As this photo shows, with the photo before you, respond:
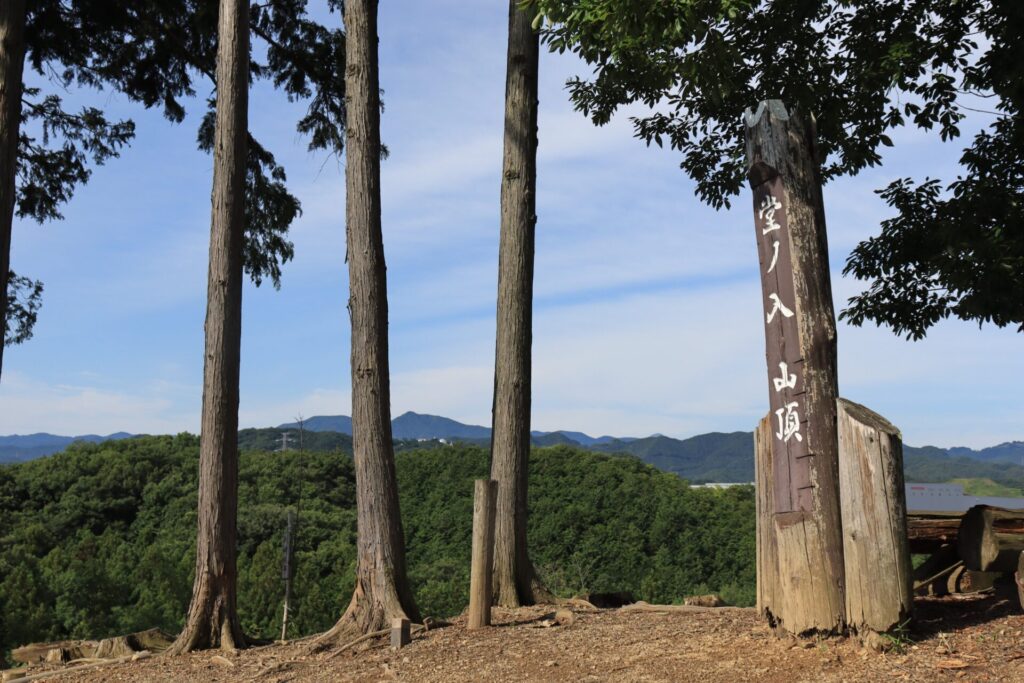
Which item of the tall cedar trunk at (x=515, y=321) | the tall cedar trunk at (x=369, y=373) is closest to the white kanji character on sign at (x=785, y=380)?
the tall cedar trunk at (x=515, y=321)

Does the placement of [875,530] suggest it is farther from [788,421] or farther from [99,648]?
[99,648]

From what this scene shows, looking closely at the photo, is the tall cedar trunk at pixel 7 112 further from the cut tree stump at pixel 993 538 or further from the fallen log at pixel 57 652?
the cut tree stump at pixel 993 538

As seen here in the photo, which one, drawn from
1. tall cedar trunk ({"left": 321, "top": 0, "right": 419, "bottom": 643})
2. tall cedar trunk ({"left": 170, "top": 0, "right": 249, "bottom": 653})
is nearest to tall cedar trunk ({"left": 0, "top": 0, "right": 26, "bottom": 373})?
tall cedar trunk ({"left": 170, "top": 0, "right": 249, "bottom": 653})

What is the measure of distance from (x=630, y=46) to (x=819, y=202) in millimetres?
2725

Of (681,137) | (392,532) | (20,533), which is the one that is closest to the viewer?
(392,532)

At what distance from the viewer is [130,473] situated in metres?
28.3

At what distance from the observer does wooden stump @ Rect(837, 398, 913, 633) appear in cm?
524

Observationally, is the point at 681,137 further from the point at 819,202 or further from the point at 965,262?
the point at 819,202

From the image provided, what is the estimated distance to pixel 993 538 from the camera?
21.4 feet

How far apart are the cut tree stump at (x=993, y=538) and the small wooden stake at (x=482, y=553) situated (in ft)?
11.6

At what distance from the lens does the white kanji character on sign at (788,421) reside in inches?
218

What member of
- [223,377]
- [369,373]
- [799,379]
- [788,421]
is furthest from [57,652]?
[799,379]

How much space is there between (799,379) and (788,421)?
0.88 feet

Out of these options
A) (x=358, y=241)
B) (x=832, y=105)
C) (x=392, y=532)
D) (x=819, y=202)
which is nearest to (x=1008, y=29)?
(x=832, y=105)
